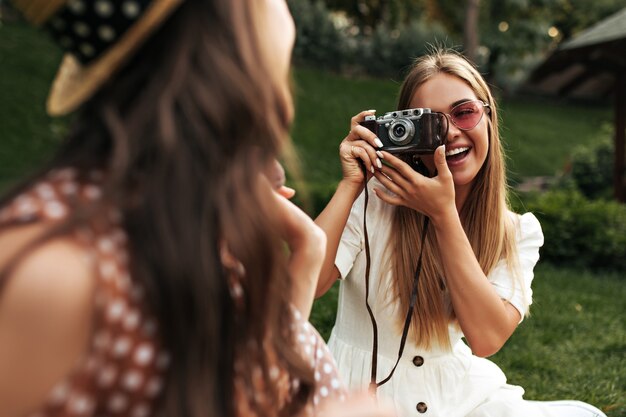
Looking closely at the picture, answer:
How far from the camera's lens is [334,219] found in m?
1.90

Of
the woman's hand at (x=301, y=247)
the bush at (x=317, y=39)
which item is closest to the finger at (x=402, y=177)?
the woman's hand at (x=301, y=247)

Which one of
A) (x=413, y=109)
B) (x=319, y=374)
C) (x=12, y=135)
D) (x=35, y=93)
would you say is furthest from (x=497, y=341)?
(x=35, y=93)

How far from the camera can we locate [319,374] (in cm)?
109

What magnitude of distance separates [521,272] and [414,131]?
1.73ft

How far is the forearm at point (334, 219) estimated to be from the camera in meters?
1.90

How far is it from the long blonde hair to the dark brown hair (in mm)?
1125

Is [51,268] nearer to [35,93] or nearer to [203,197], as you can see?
[203,197]

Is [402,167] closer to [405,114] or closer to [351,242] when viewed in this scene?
[405,114]

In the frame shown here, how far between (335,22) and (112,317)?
16.1 meters

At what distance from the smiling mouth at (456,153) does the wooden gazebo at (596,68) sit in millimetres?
6613

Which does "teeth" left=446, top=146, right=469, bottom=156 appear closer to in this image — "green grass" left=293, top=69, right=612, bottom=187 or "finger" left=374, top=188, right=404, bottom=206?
"finger" left=374, top=188, right=404, bottom=206

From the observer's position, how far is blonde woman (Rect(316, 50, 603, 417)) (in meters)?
1.89

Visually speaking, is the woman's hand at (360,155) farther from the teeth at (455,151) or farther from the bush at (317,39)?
the bush at (317,39)

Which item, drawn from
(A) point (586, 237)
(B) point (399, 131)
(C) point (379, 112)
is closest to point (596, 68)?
(A) point (586, 237)
